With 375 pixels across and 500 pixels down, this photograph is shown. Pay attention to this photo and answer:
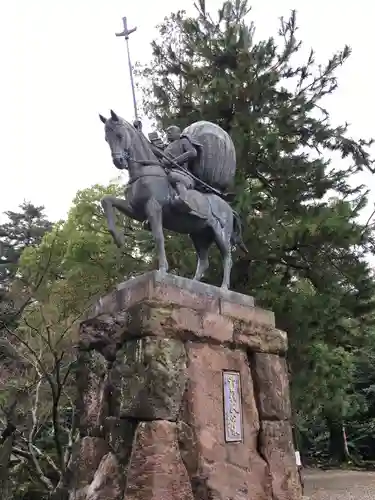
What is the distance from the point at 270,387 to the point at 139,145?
2.72 m

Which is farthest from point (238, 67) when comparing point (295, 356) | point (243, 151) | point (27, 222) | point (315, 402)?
point (27, 222)

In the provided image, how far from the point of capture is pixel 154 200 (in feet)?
17.8

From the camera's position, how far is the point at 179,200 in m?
5.54

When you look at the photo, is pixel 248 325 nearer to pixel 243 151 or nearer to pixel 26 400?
pixel 243 151

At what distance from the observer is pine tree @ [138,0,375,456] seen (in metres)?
9.95

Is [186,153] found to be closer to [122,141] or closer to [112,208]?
[122,141]

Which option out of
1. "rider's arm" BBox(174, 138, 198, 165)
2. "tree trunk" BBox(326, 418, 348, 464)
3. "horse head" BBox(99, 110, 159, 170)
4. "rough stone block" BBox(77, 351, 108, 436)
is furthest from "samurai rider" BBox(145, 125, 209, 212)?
"tree trunk" BBox(326, 418, 348, 464)

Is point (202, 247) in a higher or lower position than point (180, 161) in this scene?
lower

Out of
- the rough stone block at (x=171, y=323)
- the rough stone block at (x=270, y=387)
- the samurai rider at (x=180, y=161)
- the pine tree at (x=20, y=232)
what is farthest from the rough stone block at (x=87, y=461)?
the pine tree at (x=20, y=232)

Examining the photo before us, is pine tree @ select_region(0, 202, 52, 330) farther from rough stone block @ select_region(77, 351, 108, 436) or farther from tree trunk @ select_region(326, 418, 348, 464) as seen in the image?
rough stone block @ select_region(77, 351, 108, 436)

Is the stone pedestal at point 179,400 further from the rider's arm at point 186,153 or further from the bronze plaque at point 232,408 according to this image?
the rider's arm at point 186,153

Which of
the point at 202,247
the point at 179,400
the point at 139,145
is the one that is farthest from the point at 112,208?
the point at 179,400

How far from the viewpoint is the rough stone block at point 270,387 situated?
5.51 m

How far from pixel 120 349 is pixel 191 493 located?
1321 mm
